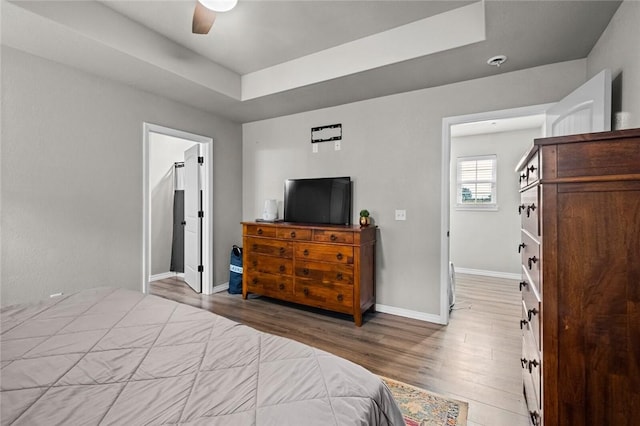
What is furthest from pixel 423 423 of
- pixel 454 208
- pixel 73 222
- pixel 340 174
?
pixel 454 208

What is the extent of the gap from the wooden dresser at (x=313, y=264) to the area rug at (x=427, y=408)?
110 centimetres

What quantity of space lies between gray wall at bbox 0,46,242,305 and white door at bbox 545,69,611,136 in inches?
156

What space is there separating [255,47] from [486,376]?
3.53 meters

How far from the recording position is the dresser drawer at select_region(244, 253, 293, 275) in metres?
3.48

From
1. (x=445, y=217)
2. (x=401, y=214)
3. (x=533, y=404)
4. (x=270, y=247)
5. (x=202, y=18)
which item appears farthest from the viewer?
(x=270, y=247)

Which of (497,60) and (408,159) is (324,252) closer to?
(408,159)

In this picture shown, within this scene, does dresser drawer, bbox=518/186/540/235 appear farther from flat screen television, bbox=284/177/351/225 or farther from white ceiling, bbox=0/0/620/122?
flat screen television, bbox=284/177/351/225

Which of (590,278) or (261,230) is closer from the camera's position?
(590,278)

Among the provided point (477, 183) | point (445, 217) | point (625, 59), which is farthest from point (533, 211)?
point (477, 183)

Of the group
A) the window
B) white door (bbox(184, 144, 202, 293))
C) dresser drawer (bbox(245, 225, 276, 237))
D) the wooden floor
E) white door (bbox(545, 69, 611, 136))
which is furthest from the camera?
the window

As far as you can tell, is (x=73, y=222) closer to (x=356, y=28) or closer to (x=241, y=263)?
(x=241, y=263)

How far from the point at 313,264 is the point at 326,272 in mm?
186

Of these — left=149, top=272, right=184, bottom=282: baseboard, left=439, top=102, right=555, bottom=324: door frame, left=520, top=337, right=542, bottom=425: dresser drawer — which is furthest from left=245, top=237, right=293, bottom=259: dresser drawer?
left=520, top=337, right=542, bottom=425: dresser drawer

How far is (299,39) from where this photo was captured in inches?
108
